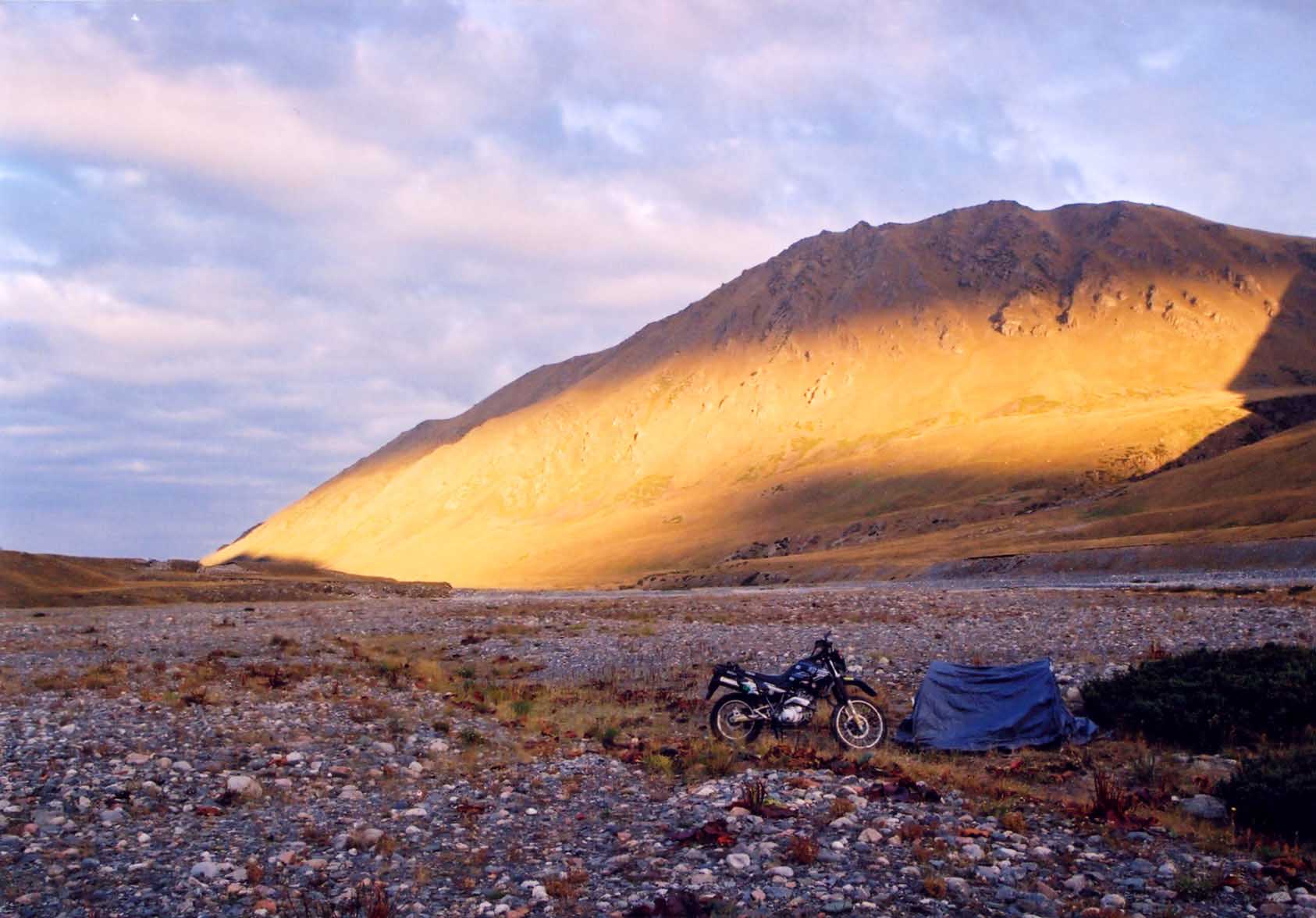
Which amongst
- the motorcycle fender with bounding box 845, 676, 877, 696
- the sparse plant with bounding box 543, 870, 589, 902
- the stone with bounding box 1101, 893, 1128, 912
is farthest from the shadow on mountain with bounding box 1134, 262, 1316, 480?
the sparse plant with bounding box 543, 870, 589, 902

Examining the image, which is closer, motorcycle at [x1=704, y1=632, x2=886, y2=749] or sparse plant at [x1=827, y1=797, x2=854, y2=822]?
sparse plant at [x1=827, y1=797, x2=854, y2=822]

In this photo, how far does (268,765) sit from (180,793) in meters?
1.43

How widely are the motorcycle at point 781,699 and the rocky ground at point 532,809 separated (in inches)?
26.3

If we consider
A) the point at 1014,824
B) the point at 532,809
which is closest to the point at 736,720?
the point at 532,809

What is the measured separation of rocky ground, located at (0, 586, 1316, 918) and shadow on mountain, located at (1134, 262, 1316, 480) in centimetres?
9974

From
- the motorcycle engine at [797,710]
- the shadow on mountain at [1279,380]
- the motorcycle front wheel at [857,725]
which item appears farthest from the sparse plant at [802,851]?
the shadow on mountain at [1279,380]

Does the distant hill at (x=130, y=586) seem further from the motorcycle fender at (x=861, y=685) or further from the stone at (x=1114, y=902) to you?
the stone at (x=1114, y=902)

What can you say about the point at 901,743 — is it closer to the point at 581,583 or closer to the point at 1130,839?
the point at 1130,839

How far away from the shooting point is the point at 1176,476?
288 feet

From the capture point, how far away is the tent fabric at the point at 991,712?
1556cm

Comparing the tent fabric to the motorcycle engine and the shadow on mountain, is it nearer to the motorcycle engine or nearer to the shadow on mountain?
the motorcycle engine

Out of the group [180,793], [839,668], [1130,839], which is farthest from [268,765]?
[1130,839]

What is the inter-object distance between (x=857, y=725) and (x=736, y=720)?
1796 mm

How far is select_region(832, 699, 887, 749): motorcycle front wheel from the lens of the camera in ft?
50.1
